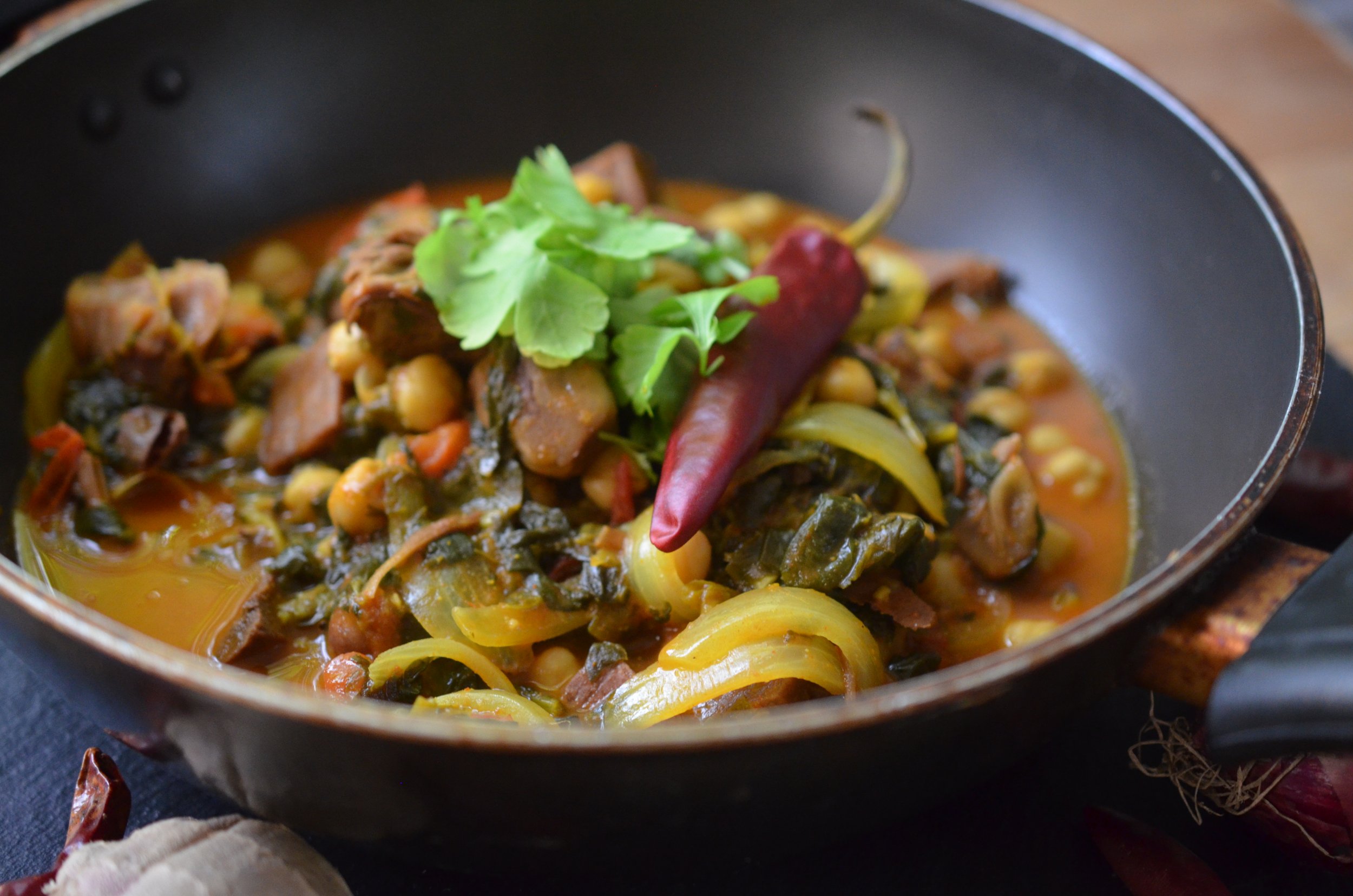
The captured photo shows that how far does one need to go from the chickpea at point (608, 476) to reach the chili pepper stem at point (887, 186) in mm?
1171

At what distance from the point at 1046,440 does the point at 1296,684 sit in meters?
1.66

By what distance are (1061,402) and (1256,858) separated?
1.54m

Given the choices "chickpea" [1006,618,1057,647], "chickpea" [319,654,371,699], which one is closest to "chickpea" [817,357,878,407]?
"chickpea" [1006,618,1057,647]

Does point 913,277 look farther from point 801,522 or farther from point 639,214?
point 801,522

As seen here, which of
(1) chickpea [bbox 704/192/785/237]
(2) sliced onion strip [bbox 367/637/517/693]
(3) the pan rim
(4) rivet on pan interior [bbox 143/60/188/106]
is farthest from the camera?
(1) chickpea [bbox 704/192/785/237]

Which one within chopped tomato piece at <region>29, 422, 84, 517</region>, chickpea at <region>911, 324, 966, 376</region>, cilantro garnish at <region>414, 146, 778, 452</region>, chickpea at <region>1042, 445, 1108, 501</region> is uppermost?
cilantro garnish at <region>414, 146, 778, 452</region>

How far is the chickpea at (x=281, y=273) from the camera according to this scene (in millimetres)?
3740

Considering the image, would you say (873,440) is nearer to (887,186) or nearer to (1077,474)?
(1077,474)

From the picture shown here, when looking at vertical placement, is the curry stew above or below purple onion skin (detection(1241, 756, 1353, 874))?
above

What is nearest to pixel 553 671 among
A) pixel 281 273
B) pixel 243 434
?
pixel 243 434

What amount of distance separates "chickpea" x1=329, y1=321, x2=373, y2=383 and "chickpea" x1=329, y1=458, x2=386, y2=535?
347 mm

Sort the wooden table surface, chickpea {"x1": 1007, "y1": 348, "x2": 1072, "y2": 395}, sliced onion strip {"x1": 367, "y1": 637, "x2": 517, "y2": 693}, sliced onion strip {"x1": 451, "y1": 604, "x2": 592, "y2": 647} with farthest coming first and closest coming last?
the wooden table surface, chickpea {"x1": 1007, "y1": 348, "x2": 1072, "y2": 395}, sliced onion strip {"x1": 451, "y1": 604, "x2": 592, "y2": 647}, sliced onion strip {"x1": 367, "y1": 637, "x2": 517, "y2": 693}

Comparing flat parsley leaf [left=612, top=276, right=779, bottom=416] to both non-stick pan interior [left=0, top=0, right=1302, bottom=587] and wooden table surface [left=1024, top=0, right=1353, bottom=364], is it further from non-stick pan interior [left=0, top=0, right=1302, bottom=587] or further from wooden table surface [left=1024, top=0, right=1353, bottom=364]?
wooden table surface [left=1024, top=0, right=1353, bottom=364]

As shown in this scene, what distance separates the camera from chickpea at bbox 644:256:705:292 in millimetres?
3039
